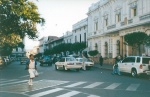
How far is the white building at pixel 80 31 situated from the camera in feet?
194

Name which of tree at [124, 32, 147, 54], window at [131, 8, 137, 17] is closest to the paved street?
tree at [124, 32, 147, 54]

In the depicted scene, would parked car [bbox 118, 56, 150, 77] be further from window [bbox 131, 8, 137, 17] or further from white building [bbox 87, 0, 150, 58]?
window [bbox 131, 8, 137, 17]

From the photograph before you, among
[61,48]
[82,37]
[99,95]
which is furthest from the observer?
[61,48]

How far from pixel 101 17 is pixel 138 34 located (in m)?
19.9

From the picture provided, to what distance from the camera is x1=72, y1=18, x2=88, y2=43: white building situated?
5916cm

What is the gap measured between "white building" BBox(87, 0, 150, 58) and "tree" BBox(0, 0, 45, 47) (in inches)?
434

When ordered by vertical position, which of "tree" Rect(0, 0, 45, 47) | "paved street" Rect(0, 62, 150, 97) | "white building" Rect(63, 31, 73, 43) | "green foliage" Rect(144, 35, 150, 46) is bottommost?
"paved street" Rect(0, 62, 150, 97)

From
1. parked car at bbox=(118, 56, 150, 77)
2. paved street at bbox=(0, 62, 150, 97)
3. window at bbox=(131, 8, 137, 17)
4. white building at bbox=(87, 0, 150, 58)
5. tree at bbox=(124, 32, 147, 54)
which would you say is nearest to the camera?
paved street at bbox=(0, 62, 150, 97)

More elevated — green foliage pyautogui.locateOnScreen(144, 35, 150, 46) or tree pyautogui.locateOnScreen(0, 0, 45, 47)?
tree pyautogui.locateOnScreen(0, 0, 45, 47)

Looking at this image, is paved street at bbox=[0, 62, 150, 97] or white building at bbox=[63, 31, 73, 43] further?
white building at bbox=[63, 31, 73, 43]

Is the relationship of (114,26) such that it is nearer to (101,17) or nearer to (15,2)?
(101,17)

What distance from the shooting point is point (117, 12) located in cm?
4025

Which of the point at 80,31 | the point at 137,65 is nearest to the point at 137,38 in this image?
the point at 137,65

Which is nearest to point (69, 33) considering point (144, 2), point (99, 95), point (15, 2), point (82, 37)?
point (82, 37)
